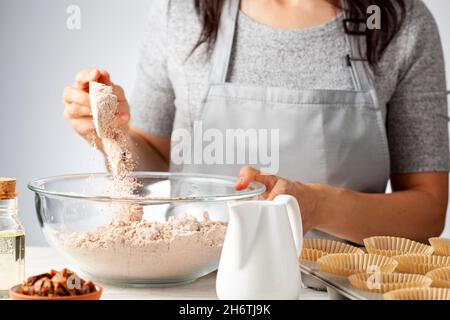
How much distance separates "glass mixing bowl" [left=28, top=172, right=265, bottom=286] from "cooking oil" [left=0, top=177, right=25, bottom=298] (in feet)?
0.18

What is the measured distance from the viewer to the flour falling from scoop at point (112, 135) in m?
0.87

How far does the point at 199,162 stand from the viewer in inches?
56.4

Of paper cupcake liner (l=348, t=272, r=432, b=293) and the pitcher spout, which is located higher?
the pitcher spout

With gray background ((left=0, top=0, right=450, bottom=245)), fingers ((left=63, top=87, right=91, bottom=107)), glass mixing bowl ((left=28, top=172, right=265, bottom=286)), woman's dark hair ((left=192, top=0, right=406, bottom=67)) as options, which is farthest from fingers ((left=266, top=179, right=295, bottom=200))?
gray background ((left=0, top=0, right=450, bottom=245))

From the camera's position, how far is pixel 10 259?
0.79 m

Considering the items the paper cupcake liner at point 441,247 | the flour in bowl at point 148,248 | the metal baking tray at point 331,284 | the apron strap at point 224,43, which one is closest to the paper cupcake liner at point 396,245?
the paper cupcake liner at point 441,247

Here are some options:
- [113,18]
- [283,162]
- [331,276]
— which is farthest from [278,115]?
[113,18]

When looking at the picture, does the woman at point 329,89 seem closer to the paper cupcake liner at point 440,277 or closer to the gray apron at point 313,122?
the gray apron at point 313,122

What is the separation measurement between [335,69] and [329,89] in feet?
0.18

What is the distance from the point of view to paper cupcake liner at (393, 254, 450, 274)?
82 cm

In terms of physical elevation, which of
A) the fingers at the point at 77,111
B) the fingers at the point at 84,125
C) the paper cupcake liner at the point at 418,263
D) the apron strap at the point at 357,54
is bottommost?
the paper cupcake liner at the point at 418,263

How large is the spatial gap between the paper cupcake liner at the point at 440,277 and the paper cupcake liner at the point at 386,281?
0.03 ft

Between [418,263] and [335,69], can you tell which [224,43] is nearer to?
[335,69]

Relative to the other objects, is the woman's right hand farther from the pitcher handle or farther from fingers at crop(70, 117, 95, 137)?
the pitcher handle
